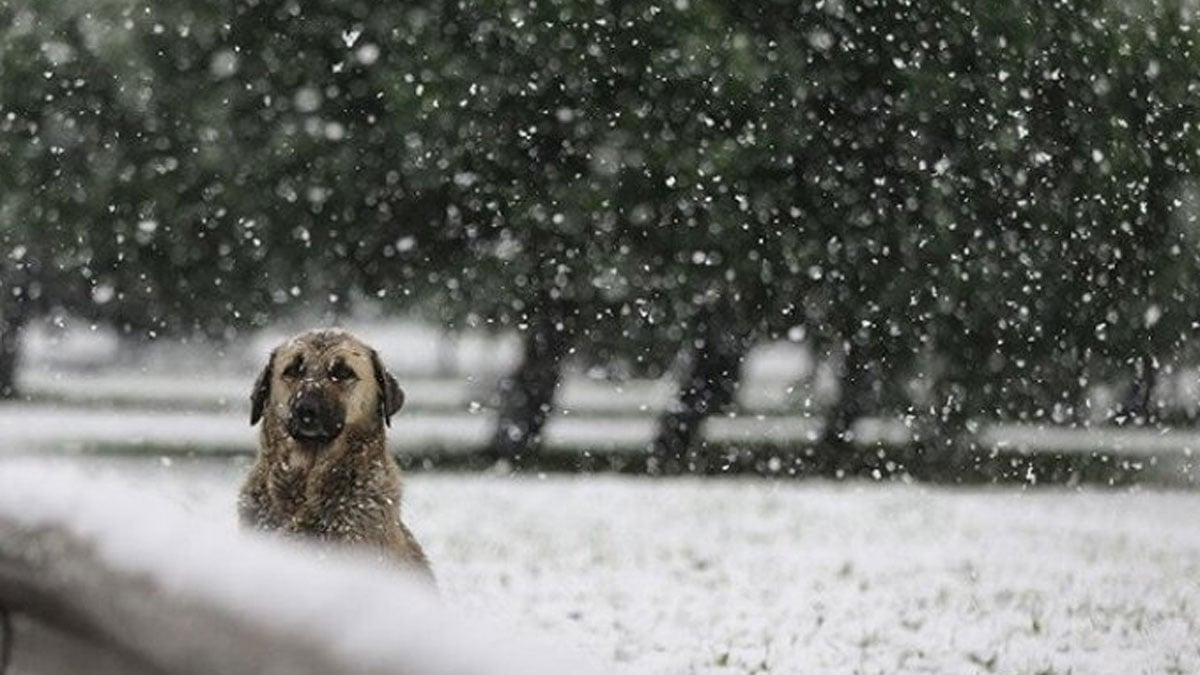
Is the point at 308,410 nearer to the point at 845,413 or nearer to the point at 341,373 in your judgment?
the point at 341,373

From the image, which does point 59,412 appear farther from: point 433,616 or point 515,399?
point 433,616

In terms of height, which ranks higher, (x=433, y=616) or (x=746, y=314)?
(x=746, y=314)

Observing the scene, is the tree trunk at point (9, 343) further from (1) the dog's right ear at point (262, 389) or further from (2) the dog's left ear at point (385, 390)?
(2) the dog's left ear at point (385, 390)

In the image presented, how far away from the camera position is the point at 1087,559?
1516 cm

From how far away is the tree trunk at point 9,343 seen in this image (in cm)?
3344

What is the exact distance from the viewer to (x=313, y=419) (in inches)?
217

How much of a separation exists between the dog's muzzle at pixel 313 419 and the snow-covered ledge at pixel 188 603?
13.4ft

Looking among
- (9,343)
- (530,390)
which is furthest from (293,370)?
(9,343)

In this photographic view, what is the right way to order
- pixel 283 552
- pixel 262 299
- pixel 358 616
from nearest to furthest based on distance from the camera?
pixel 358 616
pixel 283 552
pixel 262 299

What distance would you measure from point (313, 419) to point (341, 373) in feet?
0.60

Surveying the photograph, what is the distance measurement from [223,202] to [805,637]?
487 inches

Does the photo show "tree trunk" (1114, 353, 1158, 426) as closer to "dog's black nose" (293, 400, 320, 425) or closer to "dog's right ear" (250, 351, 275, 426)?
"dog's right ear" (250, 351, 275, 426)

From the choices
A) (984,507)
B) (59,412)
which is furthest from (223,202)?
(59,412)

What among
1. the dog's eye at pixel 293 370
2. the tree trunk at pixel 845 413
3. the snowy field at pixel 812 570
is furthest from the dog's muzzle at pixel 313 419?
the tree trunk at pixel 845 413
